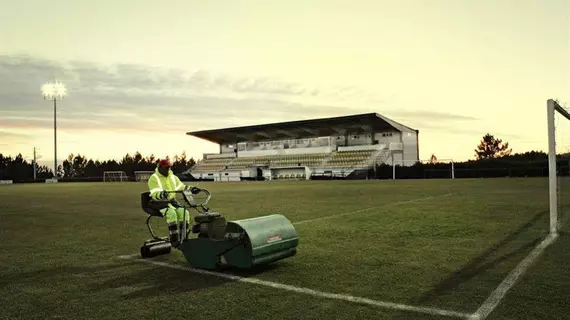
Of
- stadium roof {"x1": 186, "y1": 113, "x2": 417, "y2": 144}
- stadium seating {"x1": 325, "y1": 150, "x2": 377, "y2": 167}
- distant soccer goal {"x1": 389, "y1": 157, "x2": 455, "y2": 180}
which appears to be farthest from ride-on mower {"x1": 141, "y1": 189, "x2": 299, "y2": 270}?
stadium roof {"x1": 186, "y1": 113, "x2": 417, "y2": 144}

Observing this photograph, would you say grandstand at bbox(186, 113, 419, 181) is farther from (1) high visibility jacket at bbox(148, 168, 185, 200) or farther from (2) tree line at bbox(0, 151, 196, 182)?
(1) high visibility jacket at bbox(148, 168, 185, 200)

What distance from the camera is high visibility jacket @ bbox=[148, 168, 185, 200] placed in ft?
23.1

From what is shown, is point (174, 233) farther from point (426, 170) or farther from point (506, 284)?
point (426, 170)

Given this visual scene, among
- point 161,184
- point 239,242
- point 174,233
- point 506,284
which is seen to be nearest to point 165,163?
point 161,184

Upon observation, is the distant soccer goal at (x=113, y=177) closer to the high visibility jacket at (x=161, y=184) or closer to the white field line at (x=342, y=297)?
the high visibility jacket at (x=161, y=184)

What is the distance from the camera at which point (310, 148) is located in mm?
69125

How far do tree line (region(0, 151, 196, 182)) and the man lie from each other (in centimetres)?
9120

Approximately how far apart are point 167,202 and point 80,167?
145 m

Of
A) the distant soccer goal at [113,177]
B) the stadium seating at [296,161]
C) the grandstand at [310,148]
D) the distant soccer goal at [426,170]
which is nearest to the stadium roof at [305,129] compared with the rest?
the grandstand at [310,148]

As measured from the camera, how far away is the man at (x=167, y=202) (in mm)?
6801

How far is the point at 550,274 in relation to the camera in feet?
17.7

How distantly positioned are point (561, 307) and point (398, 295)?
154 centimetres

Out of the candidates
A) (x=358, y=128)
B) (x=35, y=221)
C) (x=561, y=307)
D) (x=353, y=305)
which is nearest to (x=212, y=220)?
(x=353, y=305)

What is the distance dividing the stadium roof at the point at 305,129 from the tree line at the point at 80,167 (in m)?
22.8
